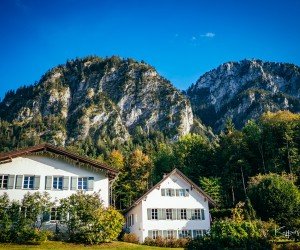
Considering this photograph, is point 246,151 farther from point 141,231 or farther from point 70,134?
point 70,134

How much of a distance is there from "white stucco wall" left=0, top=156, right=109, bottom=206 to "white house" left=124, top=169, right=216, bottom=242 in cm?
690

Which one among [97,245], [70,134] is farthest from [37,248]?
[70,134]

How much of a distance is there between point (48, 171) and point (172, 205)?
53.3ft

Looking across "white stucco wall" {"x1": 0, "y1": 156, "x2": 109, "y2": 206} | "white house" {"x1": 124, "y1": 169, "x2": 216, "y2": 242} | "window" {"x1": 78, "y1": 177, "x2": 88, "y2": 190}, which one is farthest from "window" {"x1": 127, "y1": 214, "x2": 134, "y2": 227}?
"window" {"x1": 78, "y1": 177, "x2": 88, "y2": 190}

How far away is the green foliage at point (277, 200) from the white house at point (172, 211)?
674 centimetres

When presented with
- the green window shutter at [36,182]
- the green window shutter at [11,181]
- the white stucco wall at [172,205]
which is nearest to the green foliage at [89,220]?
the green window shutter at [36,182]

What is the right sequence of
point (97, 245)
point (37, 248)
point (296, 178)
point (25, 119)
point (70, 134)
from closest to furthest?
point (37, 248) → point (97, 245) → point (296, 178) → point (70, 134) → point (25, 119)

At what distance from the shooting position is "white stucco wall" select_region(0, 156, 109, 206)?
34875mm

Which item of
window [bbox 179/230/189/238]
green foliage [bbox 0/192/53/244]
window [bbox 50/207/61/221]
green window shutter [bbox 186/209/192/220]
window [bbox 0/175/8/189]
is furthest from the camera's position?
green window shutter [bbox 186/209/192/220]

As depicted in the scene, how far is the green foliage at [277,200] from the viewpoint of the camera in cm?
4253

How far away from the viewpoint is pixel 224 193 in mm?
65625

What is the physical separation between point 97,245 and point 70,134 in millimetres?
155461

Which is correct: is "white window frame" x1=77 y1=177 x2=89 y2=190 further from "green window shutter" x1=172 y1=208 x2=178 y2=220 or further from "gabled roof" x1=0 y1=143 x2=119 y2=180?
"green window shutter" x1=172 y1=208 x2=178 y2=220

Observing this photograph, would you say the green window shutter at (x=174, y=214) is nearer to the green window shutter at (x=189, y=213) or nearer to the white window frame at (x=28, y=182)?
the green window shutter at (x=189, y=213)
